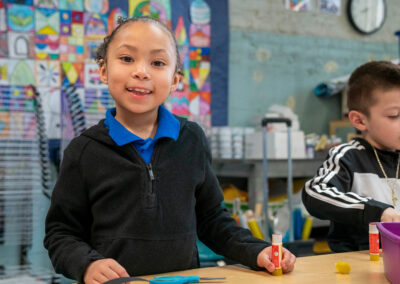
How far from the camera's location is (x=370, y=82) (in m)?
1.59

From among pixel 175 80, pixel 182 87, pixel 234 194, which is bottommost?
pixel 234 194

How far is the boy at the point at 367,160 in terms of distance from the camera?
57.5 inches

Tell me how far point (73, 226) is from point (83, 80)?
9.60ft

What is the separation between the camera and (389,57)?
17.6 feet

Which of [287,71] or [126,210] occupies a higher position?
[287,71]

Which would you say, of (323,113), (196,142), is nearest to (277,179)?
(323,113)

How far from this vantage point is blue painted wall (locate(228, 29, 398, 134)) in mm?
4555

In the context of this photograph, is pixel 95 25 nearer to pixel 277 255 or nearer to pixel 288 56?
pixel 288 56

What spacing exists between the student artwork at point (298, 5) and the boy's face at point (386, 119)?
3.47 m

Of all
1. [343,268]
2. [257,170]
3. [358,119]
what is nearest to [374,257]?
[343,268]

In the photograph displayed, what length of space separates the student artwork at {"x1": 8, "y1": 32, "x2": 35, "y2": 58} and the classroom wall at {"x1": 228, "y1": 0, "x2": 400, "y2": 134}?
167cm

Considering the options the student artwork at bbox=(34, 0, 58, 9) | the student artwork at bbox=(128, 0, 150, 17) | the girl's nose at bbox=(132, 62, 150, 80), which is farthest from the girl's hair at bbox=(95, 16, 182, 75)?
the student artwork at bbox=(128, 0, 150, 17)

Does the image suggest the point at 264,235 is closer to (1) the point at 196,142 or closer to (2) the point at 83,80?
(2) the point at 83,80

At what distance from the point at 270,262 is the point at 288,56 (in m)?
4.01
